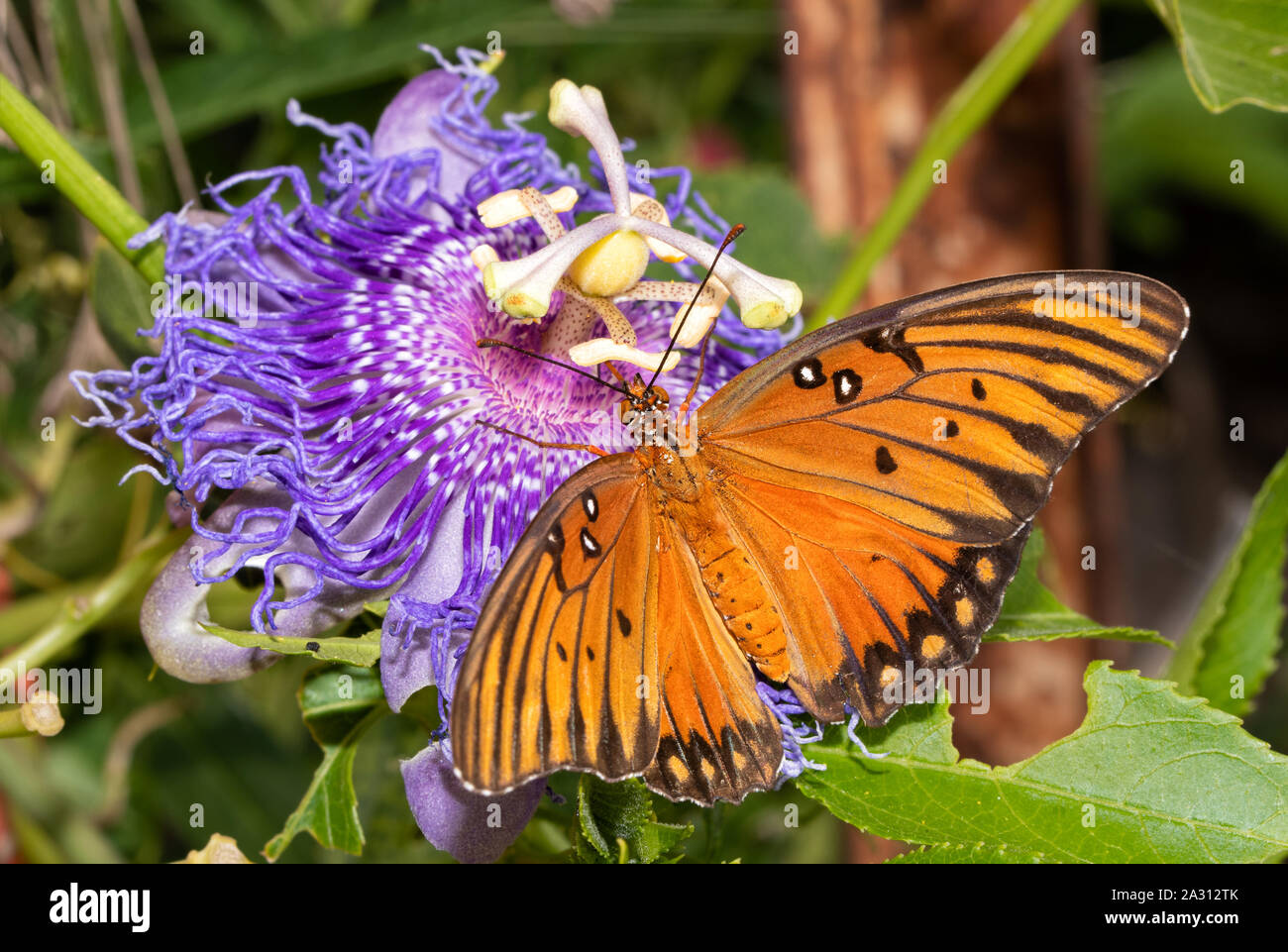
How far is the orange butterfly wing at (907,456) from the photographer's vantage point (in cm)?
113

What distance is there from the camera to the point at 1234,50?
160 cm

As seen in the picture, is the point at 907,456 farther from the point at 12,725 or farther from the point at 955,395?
the point at 12,725

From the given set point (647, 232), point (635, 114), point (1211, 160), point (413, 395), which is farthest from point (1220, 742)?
point (1211, 160)

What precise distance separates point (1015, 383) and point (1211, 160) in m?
2.65

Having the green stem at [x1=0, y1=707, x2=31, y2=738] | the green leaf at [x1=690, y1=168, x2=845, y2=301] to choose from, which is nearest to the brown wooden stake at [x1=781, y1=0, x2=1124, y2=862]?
the green leaf at [x1=690, y1=168, x2=845, y2=301]

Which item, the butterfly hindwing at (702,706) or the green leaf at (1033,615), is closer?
the butterfly hindwing at (702,706)

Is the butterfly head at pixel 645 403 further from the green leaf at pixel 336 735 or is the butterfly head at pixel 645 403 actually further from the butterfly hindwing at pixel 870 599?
the green leaf at pixel 336 735

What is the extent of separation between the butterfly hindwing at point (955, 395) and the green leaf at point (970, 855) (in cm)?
28

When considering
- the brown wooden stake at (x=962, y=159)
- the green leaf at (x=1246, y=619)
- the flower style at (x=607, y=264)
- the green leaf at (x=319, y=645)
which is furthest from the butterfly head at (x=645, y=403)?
→ the brown wooden stake at (x=962, y=159)

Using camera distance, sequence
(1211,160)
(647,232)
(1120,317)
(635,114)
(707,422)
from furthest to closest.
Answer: (1211,160) → (635,114) → (647,232) → (707,422) → (1120,317)

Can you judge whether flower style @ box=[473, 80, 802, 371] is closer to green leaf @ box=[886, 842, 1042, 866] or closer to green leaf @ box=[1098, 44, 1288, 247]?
green leaf @ box=[886, 842, 1042, 866]

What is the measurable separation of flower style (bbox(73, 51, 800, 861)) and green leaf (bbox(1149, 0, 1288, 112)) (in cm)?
62

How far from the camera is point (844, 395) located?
1191 millimetres
